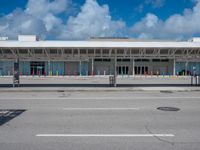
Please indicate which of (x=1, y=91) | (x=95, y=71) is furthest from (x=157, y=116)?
(x=95, y=71)

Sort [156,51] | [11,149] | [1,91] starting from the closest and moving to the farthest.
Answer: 1. [11,149]
2. [1,91]
3. [156,51]

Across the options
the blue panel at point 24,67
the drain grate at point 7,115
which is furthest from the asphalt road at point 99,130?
the blue panel at point 24,67

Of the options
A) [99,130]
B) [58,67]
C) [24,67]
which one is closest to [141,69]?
[58,67]

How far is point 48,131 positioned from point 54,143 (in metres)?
1.13

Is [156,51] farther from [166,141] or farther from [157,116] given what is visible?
[166,141]

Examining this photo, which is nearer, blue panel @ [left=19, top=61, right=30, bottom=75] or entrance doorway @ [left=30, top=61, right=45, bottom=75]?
blue panel @ [left=19, top=61, right=30, bottom=75]

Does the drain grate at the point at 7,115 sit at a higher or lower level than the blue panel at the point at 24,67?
lower

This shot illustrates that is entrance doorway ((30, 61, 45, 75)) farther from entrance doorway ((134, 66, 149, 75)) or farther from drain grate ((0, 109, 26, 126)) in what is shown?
drain grate ((0, 109, 26, 126))

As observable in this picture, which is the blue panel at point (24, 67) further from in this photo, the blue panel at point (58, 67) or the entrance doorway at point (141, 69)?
the entrance doorway at point (141, 69)

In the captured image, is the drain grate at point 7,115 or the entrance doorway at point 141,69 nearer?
the drain grate at point 7,115

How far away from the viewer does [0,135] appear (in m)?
6.34

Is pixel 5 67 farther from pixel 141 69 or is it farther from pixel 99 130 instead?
pixel 99 130

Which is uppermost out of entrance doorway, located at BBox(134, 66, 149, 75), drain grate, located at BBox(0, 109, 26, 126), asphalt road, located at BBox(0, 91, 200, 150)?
entrance doorway, located at BBox(134, 66, 149, 75)

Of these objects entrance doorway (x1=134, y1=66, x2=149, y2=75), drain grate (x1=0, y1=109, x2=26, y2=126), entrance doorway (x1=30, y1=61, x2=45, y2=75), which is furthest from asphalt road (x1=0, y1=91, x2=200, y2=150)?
entrance doorway (x1=134, y1=66, x2=149, y2=75)
